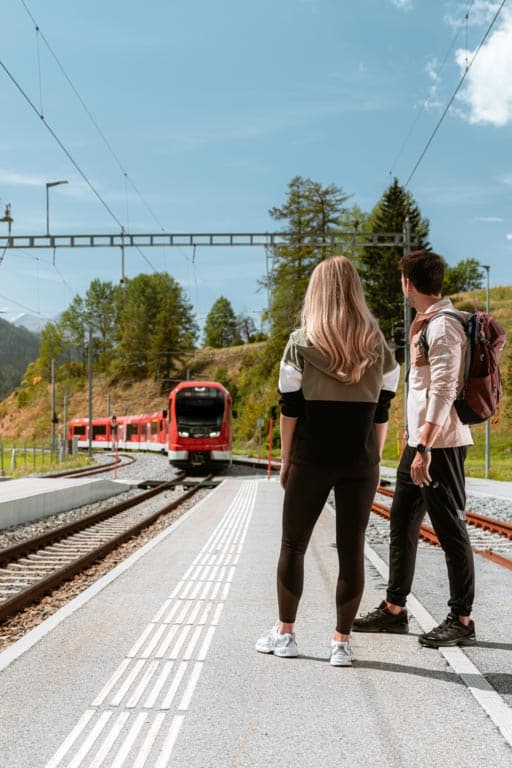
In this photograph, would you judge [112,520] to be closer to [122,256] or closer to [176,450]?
[122,256]

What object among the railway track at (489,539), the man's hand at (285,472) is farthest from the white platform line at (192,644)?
the railway track at (489,539)

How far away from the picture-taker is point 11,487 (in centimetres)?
1852

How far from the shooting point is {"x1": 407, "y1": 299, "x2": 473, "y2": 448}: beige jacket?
464 centimetres

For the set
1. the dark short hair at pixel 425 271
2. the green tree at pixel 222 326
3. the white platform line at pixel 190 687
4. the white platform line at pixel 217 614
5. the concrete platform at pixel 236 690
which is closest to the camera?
the concrete platform at pixel 236 690

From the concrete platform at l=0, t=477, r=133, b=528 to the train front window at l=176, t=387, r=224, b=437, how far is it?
8.97 metres

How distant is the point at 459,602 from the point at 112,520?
37.5 ft

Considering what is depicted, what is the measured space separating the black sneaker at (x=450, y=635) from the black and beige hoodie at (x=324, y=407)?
120 cm

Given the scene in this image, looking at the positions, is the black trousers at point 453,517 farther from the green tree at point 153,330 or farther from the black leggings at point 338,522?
the green tree at point 153,330

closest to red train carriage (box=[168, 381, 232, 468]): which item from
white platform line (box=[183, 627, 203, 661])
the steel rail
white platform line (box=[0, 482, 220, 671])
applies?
the steel rail

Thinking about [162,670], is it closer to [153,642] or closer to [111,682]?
[111,682]

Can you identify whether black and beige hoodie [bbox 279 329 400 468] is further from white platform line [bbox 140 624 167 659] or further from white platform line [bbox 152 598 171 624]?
white platform line [bbox 152 598 171 624]

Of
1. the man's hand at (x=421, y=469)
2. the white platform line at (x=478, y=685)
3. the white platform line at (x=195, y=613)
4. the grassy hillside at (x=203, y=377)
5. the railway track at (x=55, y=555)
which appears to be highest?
the grassy hillside at (x=203, y=377)

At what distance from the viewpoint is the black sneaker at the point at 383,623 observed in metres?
5.16

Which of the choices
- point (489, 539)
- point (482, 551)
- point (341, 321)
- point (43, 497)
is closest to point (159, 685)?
point (341, 321)
